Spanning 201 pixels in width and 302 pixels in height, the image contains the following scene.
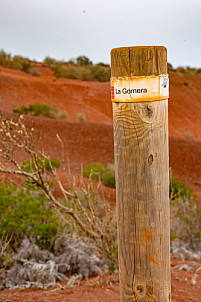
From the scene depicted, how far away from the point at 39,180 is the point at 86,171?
6.10 m

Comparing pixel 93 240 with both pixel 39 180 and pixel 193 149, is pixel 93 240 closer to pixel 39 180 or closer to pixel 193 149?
pixel 39 180

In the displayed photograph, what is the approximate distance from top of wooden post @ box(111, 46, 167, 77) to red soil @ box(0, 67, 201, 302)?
2.88m

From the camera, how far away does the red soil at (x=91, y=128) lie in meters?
4.32

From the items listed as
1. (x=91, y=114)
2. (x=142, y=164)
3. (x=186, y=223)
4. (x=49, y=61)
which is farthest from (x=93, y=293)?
(x=49, y=61)

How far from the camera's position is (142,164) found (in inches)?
80.7

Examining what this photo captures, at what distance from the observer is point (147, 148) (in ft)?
6.73

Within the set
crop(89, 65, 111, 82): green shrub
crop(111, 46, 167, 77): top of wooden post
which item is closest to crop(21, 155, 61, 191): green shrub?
crop(111, 46, 167, 77): top of wooden post

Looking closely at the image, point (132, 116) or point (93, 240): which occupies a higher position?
point (132, 116)

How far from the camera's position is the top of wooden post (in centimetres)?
200

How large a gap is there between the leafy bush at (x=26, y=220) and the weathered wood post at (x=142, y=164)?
3.08 meters

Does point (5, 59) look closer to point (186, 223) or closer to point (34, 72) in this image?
point (34, 72)

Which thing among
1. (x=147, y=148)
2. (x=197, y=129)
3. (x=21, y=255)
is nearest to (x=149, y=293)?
(x=147, y=148)

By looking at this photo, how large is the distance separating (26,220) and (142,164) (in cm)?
367

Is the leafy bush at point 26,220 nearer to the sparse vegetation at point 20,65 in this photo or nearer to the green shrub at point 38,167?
the green shrub at point 38,167
